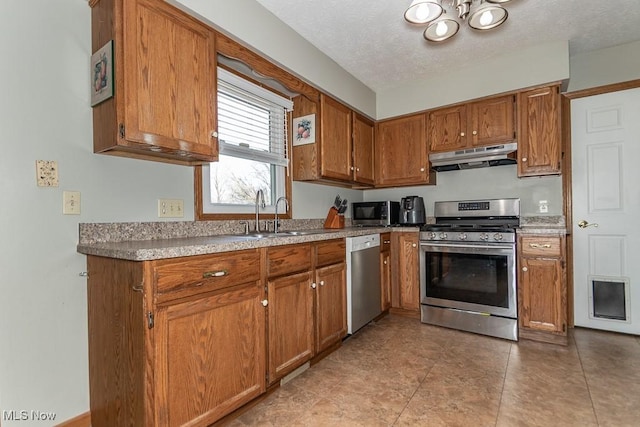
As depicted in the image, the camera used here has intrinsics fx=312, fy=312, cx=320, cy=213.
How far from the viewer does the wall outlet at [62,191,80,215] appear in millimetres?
1513

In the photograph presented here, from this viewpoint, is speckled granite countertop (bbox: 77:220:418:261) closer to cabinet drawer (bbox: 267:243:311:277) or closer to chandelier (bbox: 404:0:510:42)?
cabinet drawer (bbox: 267:243:311:277)

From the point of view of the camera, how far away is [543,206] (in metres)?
3.09

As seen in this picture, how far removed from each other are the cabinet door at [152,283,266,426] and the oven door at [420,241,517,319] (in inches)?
75.9

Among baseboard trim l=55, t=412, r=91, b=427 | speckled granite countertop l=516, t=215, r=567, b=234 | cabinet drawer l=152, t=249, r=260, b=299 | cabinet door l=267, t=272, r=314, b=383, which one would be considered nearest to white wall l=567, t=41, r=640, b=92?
speckled granite countertop l=516, t=215, r=567, b=234

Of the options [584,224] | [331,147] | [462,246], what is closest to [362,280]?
[462,246]

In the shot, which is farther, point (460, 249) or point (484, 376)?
point (460, 249)

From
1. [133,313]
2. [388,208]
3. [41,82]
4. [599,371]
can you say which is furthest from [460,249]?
[41,82]

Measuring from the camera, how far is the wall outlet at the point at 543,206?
3072 millimetres

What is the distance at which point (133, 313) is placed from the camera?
1.30m

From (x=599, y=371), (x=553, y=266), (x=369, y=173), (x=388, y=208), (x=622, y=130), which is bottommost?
(x=599, y=371)

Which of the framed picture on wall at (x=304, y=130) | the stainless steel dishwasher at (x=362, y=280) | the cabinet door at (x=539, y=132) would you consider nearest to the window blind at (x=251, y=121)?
the framed picture on wall at (x=304, y=130)

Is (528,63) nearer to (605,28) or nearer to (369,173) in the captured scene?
(605,28)

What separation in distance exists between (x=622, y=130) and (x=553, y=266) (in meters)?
1.48

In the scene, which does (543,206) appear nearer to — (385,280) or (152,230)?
(385,280)
